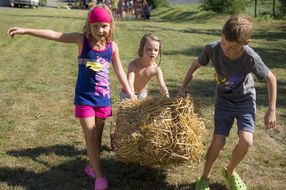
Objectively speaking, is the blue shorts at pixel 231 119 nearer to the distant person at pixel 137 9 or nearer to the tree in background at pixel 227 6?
the tree in background at pixel 227 6

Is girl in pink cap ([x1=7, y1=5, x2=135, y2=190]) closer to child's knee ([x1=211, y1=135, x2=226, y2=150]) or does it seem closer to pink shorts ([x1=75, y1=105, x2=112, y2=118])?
pink shorts ([x1=75, y1=105, x2=112, y2=118])

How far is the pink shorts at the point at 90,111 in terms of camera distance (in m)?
4.17

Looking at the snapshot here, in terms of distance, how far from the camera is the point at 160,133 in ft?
12.6

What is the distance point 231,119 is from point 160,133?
0.73m

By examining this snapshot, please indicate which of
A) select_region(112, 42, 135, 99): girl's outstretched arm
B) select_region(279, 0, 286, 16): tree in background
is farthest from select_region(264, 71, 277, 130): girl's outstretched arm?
select_region(279, 0, 286, 16): tree in background

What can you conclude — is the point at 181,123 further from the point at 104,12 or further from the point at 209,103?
the point at 209,103

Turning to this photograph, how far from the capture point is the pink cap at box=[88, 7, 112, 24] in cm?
409

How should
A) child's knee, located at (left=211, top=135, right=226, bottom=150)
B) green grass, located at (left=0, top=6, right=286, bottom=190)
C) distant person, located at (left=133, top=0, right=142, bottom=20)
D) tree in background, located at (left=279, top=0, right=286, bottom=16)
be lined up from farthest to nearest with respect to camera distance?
distant person, located at (left=133, top=0, right=142, bottom=20) → tree in background, located at (left=279, top=0, right=286, bottom=16) → green grass, located at (left=0, top=6, right=286, bottom=190) → child's knee, located at (left=211, top=135, right=226, bottom=150)

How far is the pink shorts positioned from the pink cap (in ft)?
2.60

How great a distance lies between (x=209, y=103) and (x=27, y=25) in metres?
13.6

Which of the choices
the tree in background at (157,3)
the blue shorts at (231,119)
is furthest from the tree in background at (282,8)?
the blue shorts at (231,119)

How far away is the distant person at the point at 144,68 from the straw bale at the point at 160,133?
91 centimetres

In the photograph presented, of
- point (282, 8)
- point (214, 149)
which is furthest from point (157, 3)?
point (214, 149)

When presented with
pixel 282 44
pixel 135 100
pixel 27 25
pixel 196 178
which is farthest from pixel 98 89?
pixel 27 25
